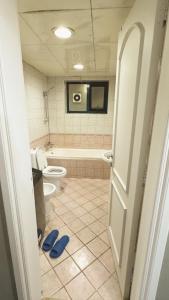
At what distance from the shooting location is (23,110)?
816 millimetres

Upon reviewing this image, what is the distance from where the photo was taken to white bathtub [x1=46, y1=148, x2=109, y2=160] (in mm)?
3258

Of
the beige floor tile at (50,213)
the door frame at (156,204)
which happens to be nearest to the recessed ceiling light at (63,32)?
the door frame at (156,204)

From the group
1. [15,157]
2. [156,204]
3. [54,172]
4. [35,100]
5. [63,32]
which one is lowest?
[54,172]

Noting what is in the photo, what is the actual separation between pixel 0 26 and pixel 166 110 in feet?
2.49

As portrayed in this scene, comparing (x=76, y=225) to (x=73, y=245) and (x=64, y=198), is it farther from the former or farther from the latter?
(x=64, y=198)

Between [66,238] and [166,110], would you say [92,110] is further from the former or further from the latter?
[166,110]

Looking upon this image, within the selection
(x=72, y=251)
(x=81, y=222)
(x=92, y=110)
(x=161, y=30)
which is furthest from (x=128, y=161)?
(x=92, y=110)

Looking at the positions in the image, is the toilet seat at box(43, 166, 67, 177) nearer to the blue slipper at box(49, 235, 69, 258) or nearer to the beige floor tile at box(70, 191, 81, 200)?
the beige floor tile at box(70, 191, 81, 200)

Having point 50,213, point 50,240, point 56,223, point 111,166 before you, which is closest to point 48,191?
point 50,213

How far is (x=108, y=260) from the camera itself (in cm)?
154

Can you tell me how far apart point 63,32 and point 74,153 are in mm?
2398

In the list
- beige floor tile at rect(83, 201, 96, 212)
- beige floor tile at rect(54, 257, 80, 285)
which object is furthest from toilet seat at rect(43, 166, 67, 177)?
beige floor tile at rect(54, 257, 80, 285)

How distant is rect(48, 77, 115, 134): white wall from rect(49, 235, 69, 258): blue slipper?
2.46 m

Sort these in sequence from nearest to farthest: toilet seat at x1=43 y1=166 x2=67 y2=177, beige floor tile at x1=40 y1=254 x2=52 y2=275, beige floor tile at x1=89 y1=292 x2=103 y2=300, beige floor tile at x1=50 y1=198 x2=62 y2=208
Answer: beige floor tile at x1=89 y1=292 x2=103 y2=300, beige floor tile at x1=40 y1=254 x2=52 y2=275, beige floor tile at x1=50 y1=198 x2=62 y2=208, toilet seat at x1=43 y1=166 x2=67 y2=177
